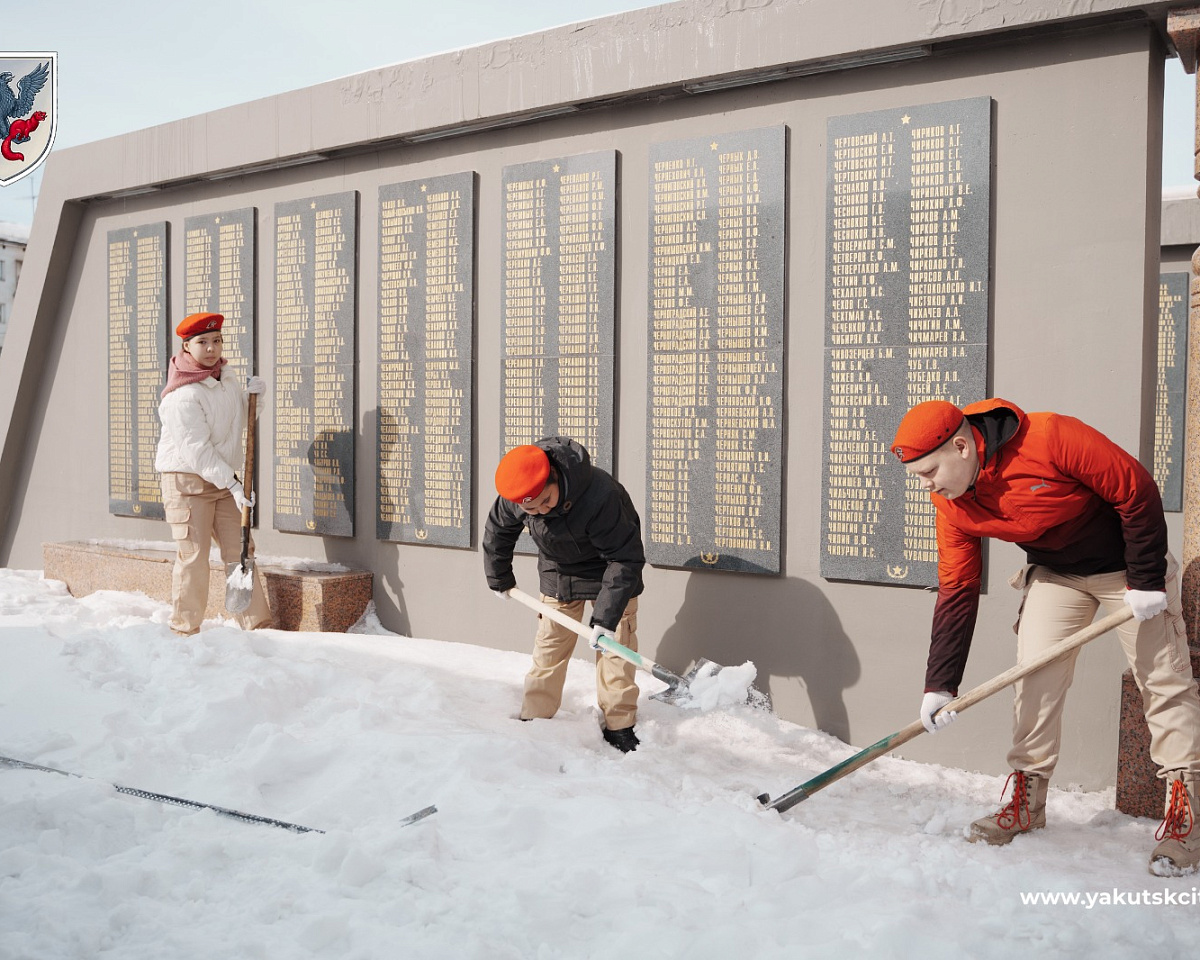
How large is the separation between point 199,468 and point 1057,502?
4.75 meters

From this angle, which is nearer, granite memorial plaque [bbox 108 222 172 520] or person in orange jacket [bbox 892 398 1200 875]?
person in orange jacket [bbox 892 398 1200 875]

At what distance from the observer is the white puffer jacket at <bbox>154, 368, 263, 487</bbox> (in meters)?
5.93

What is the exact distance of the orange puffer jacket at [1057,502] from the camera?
3184mm

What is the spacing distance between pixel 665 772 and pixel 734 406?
1918 mm

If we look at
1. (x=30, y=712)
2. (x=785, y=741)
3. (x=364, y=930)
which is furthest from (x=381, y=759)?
(x=785, y=741)

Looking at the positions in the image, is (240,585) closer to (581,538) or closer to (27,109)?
(581,538)

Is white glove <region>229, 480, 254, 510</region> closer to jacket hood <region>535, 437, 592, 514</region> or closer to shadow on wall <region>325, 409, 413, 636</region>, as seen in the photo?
shadow on wall <region>325, 409, 413, 636</region>

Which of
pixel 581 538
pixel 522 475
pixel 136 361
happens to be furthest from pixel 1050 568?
Result: pixel 136 361

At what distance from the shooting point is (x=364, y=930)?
2.57 metres

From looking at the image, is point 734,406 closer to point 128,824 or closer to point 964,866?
point 964,866

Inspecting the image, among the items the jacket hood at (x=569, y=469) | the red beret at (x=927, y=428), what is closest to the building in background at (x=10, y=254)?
the jacket hood at (x=569, y=469)

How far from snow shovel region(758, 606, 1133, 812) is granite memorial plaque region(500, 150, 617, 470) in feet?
7.81

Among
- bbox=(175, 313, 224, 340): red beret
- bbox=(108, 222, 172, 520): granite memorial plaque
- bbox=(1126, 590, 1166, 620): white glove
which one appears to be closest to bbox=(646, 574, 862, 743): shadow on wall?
bbox=(1126, 590, 1166, 620): white glove

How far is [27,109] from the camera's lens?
841 centimetres
